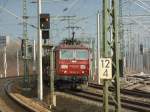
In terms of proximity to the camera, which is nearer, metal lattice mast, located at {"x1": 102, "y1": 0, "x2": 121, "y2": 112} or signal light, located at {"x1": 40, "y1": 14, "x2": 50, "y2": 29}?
metal lattice mast, located at {"x1": 102, "y1": 0, "x2": 121, "y2": 112}

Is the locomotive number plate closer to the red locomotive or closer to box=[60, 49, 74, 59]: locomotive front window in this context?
the red locomotive

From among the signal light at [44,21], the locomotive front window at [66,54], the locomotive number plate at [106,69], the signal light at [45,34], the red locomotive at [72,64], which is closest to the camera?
the locomotive number plate at [106,69]

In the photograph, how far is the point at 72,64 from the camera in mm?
39344

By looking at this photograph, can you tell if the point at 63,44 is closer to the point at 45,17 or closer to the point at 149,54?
the point at 45,17

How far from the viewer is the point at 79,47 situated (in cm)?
3988

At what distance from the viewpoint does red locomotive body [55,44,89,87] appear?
39.1m

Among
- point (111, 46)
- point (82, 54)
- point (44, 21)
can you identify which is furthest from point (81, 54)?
point (111, 46)

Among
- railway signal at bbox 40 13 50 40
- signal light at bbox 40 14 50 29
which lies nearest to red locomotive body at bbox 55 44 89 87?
railway signal at bbox 40 13 50 40

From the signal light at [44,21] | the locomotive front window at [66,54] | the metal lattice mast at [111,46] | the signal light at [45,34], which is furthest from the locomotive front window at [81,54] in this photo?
the metal lattice mast at [111,46]

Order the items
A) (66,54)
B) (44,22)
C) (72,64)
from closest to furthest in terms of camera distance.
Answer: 1. (44,22)
2. (72,64)
3. (66,54)

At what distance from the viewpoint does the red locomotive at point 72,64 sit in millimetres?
39125

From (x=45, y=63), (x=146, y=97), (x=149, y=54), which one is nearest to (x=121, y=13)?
(x=45, y=63)

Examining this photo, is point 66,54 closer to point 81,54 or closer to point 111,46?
point 81,54

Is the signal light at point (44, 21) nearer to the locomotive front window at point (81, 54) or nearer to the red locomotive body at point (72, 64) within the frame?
the red locomotive body at point (72, 64)
